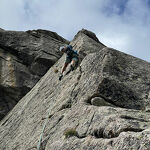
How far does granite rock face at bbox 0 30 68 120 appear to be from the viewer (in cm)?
2441

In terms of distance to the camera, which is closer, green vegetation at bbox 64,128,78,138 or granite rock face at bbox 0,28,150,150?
granite rock face at bbox 0,28,150,150

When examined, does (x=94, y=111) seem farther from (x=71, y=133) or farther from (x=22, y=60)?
(x=22, y=60)

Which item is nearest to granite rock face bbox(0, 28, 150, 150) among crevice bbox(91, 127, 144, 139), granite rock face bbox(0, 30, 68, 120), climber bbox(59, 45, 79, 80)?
crevice bbox(91, 127, 144, 139)

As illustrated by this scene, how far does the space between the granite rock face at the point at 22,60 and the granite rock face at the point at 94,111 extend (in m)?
8.50

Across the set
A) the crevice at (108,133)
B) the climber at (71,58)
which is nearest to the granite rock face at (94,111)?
the crevice at (108,133)

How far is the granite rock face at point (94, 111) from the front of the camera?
7762mm

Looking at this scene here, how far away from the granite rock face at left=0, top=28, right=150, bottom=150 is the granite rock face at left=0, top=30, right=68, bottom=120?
850 centimetres

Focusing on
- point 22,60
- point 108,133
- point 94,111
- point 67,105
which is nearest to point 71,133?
point 94,111

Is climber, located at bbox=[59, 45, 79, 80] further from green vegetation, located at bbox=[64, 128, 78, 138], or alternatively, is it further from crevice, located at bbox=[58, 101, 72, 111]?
green vegetation, located at bbox=[64, 128, 78, 138]

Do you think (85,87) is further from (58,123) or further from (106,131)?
(106,131)

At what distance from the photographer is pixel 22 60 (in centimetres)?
2683

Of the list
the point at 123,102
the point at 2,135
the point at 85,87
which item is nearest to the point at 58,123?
the point at 85,87

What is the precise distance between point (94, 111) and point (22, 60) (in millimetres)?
18381

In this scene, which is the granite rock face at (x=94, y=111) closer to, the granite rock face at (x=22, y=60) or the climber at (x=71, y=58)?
the climber at (x=71, y=58)
